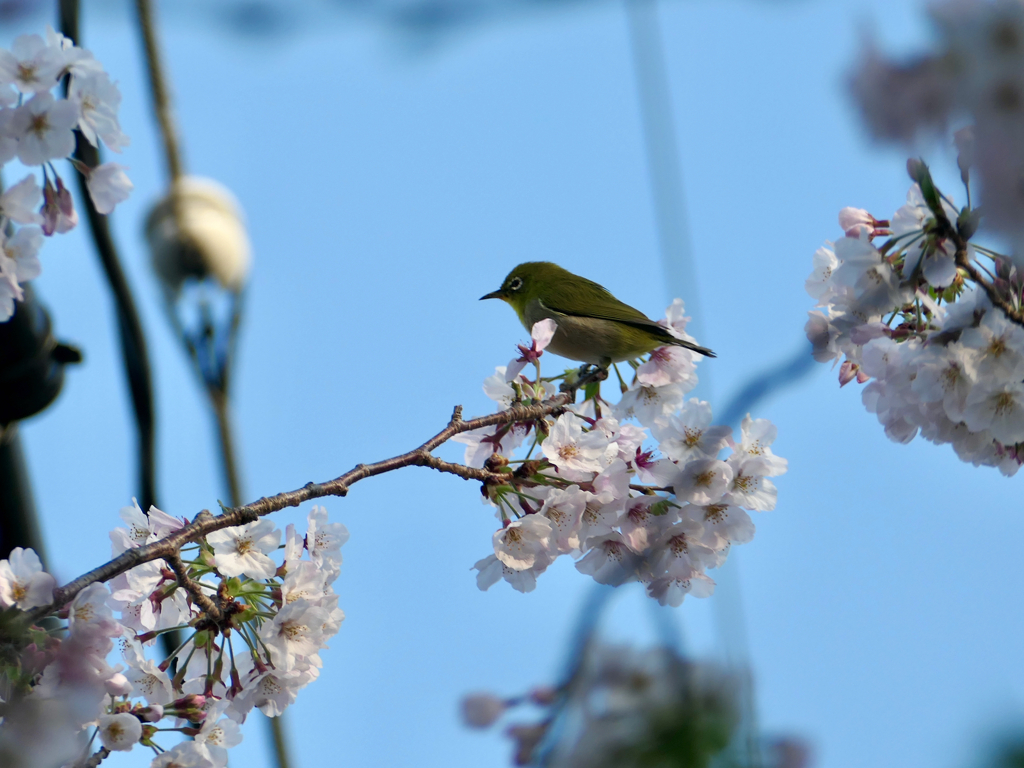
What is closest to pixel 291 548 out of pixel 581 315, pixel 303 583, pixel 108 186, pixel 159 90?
pixel 303 583

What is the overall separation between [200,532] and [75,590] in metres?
0.22

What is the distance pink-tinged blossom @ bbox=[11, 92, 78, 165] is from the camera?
6.38ft

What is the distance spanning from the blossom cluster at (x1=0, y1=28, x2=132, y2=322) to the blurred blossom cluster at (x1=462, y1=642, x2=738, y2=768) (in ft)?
5.79

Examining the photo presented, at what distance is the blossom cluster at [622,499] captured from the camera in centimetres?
198

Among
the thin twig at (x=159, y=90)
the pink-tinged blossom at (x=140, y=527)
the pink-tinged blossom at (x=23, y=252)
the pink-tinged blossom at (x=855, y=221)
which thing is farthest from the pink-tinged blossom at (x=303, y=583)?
the thin twig at (x=159, y=90)

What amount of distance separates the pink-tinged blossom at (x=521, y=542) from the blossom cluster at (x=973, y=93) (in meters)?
1.19

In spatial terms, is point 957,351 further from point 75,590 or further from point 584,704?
point 75,590

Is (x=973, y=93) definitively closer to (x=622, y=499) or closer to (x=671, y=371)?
(x=622, y=499)

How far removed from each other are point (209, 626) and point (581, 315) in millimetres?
1657

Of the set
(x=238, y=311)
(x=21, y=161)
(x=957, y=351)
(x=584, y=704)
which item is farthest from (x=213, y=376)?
(x=584, y=704)

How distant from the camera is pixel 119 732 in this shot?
1.71 meters

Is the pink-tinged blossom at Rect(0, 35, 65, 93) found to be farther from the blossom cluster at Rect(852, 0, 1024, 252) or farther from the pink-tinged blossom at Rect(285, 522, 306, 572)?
the blossom cluster at Rect(852, 0, 1024, 252)

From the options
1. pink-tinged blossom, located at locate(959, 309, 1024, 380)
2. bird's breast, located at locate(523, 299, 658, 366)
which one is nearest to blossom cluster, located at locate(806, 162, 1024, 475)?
pink-tinged blossom, located at locate(959, 309, 1024, 380)

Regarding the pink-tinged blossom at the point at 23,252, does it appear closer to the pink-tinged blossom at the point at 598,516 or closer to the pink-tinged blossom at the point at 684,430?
the pink-tinged blossom at the point at 598,516
